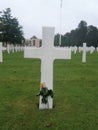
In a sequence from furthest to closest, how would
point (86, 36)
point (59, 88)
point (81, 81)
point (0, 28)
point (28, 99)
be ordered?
point (86, 36)
point (0, 28)
point (81, 81)
point (59, 88)
point (28, 99)

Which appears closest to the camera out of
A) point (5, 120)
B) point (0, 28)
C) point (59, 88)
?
point (5, 120)

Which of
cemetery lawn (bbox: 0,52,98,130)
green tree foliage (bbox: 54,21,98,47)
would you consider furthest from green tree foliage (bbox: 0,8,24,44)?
cemetery lawn (bbox: 0,52,98,130)

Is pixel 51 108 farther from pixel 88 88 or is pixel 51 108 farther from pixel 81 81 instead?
pixel 81 81

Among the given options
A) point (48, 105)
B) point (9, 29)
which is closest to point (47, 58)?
point (48, 105)

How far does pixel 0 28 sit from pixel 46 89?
58032 millimetres

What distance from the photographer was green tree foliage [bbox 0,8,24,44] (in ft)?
224

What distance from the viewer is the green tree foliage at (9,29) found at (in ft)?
224

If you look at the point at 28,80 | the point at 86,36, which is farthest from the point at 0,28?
the point at 28,80

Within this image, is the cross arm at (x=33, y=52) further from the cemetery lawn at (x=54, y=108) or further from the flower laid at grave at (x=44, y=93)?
the cemetery lawn at (x=54, y=108)

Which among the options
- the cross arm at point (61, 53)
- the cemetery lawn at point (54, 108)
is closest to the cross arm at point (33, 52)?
the cross arm at point (61, 53)

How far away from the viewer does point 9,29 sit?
69250 mm

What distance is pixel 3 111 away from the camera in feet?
20.3

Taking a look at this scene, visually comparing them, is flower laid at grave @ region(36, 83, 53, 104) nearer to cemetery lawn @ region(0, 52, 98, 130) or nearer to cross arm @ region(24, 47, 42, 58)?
cemetery lawn @ region(0, 52, 98, 130)

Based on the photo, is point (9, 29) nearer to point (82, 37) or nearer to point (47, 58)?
point (82, 37)
